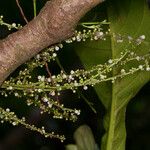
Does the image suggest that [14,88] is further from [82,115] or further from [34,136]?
[34,136]

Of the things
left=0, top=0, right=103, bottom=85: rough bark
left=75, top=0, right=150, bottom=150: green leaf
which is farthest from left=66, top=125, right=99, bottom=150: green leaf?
left=0, top=0, right=103, bottom=85: rough bark

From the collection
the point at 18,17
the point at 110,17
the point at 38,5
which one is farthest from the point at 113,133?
the point at 18,17

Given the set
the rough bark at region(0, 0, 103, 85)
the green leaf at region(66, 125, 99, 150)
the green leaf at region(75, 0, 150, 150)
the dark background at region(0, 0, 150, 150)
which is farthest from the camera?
the dark background at region(0, 0, 150, 150)

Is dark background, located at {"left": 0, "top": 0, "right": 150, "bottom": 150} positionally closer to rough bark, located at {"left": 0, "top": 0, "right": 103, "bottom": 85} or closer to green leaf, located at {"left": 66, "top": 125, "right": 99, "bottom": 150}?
green leaf, located at {"left": 66, "top": 125, "right": 99, "bottom": 150}

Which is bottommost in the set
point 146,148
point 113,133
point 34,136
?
point 146,148

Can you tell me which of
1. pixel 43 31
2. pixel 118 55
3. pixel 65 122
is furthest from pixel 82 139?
pixel 65 122
